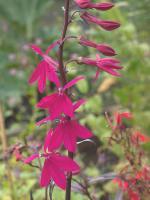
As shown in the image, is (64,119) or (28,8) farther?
Result: (28,8)

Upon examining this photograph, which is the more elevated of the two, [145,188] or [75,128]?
[75,128]

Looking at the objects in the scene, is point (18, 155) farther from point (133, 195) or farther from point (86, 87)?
point (86, 87)

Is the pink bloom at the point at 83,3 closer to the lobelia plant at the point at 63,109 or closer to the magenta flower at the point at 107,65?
the lobelia plant at the point at 63,109

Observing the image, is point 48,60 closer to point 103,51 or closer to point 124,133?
point 103,51

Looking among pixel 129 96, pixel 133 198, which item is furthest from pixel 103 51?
pixel 129 96

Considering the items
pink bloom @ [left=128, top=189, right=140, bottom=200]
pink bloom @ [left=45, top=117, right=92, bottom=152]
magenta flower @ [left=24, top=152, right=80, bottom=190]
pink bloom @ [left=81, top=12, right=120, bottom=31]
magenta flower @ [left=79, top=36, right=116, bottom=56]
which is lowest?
pink bloom @ [left=128, top=189, right=140, bottom=200]

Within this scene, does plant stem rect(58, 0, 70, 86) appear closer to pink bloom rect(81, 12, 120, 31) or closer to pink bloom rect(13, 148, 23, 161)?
pink bloom rect(81, 12, 120, 31)

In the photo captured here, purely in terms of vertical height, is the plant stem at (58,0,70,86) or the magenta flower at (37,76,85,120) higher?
the plant stem at (58,0,70,86)

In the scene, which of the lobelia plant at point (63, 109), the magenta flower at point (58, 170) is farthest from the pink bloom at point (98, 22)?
the magenta flower at point (58, 170)

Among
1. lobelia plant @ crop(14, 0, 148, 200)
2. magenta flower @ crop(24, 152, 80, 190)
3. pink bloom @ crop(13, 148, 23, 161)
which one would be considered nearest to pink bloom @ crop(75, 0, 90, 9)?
lobelia plant @ crop(14, 0, 148, 200)
